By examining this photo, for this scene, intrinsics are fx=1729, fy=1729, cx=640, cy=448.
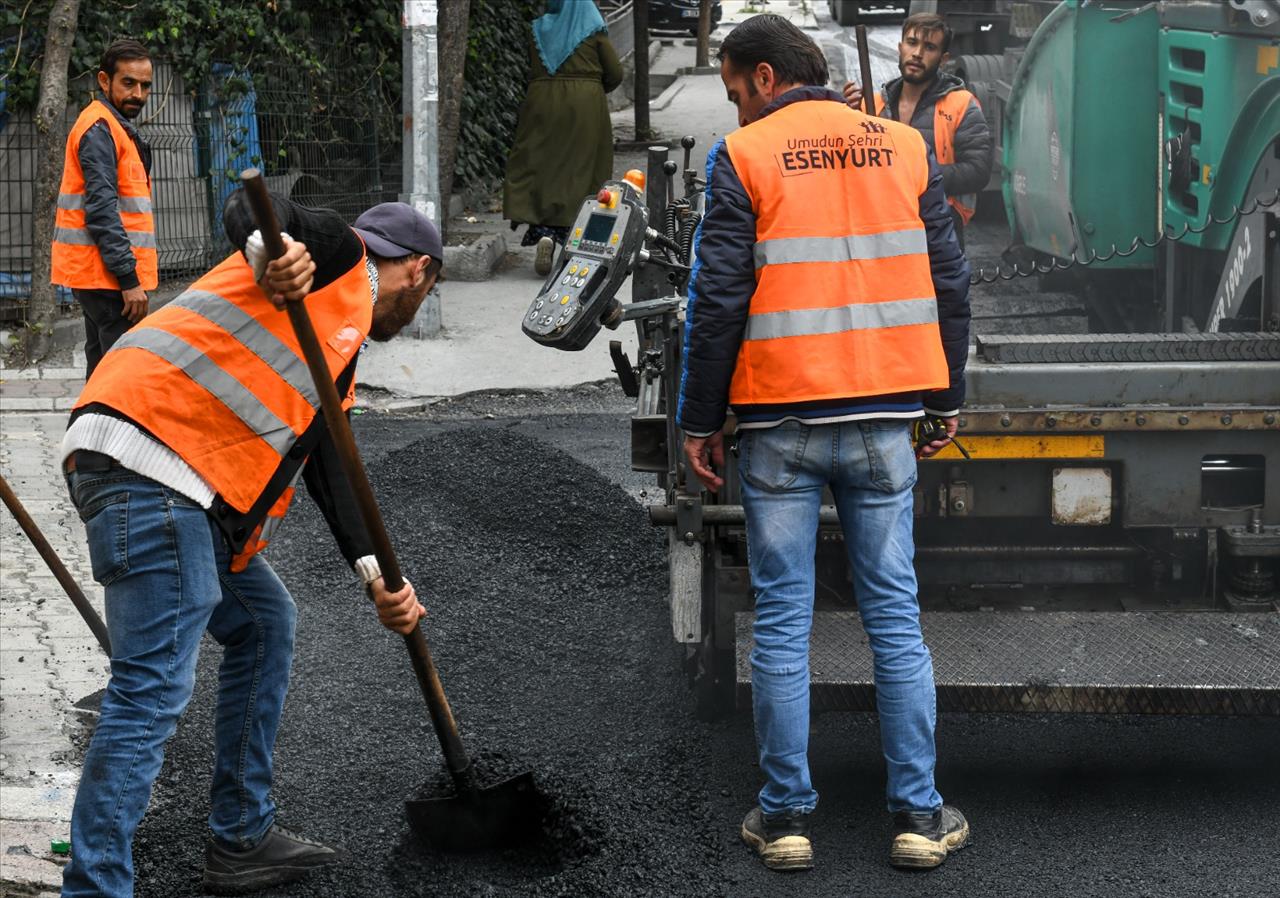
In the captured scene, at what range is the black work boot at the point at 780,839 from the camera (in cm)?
376

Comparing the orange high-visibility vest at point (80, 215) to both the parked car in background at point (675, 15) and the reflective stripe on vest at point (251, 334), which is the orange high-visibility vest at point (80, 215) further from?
the parked car in background at point (675, 15)

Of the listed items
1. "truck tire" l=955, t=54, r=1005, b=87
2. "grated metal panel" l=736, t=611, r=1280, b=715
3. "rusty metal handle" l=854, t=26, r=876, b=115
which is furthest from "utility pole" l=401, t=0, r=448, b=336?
"grated metal panel" l=736, t=611, r=1280, b=715

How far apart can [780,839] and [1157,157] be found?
331cm

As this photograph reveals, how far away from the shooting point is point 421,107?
378 inches

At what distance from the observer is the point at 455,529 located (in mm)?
6469

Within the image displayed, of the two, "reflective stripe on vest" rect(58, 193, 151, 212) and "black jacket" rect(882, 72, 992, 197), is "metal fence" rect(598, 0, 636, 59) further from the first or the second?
"black jacket" rect(882, 72, 992, 197)

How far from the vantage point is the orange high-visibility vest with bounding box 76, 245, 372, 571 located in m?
3.30

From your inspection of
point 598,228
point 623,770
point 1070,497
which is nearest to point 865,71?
point 598,228

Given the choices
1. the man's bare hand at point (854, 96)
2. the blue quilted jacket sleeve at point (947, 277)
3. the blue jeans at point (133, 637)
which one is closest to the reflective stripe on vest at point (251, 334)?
the blue jeans at point (133, 637)

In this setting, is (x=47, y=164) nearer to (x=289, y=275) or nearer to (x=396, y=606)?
(x=396, y=606)

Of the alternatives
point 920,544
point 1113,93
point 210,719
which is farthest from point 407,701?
point 1113,93

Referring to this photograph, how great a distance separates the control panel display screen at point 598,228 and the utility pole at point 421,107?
202 inches

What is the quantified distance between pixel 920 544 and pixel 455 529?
2311 millimetres

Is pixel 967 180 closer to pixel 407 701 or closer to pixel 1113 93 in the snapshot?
pixel 1113 93
